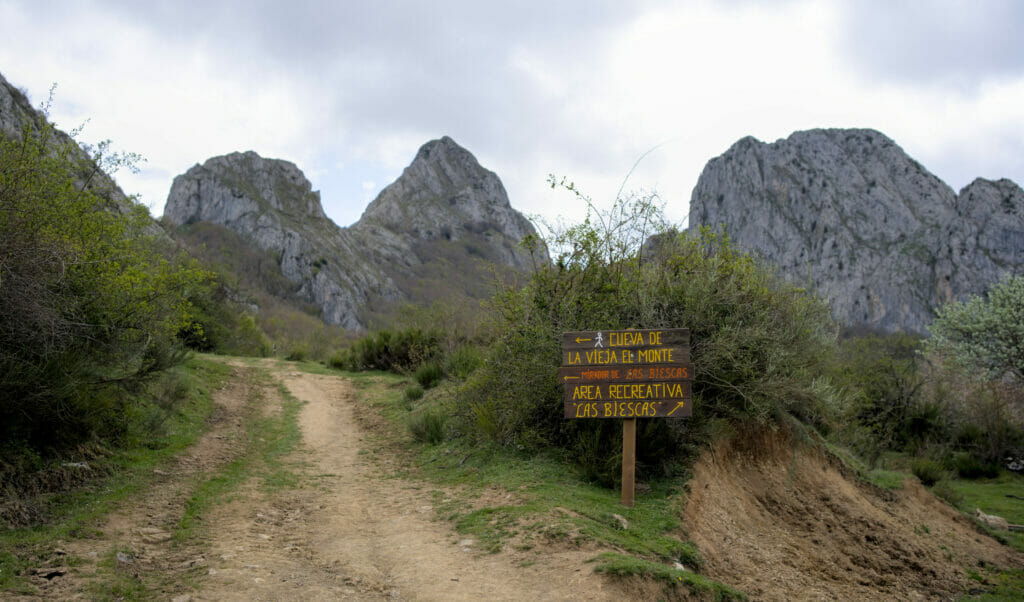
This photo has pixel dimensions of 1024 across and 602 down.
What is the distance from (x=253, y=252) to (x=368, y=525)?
328 feet

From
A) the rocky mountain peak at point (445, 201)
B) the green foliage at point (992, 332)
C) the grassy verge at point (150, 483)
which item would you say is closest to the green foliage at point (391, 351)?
the grassy verge at point (150, 483)

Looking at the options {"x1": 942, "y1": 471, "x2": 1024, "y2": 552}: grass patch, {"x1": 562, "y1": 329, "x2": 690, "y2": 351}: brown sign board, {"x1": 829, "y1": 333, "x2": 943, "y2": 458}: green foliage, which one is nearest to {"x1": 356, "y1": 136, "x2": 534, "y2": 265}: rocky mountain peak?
{"x1": 829, "y1": 333, "x2": 943, "y2": 458}: green foliage

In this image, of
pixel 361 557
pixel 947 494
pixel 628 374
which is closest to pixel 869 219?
pixel 947 494

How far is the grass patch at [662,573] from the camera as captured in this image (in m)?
5.00

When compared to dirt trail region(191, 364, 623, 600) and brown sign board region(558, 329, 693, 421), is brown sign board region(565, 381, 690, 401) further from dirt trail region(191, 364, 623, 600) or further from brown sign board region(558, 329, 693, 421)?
dirt trail region(191, 364, 623, 600)

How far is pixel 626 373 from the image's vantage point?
24.3 ft

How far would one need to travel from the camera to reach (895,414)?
2164cm

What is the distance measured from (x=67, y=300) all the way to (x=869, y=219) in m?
117

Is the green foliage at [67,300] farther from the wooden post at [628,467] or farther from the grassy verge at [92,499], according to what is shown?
the wooden post at [628,467]

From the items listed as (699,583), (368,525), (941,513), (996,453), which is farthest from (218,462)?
(996,453)

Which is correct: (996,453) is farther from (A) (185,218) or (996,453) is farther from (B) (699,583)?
(A) (185,218)

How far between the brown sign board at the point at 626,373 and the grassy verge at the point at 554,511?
1.43m

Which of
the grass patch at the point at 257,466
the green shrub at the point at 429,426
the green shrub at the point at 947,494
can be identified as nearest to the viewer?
the grass patch at the point at 257,466

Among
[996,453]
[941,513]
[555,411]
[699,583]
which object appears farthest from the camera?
[996,453]
